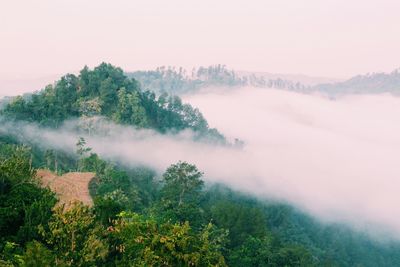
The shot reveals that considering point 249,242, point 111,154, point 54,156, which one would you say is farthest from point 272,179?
point 249,242

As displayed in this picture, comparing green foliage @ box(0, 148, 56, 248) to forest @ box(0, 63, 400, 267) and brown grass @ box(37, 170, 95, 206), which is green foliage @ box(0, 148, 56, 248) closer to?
forest @ box(0, 63, 400, 267)

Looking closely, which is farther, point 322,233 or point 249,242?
point 322,233

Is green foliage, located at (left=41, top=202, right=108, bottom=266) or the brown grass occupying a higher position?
green foliage, located at (left=41, top=202, right=108, bottom=266)

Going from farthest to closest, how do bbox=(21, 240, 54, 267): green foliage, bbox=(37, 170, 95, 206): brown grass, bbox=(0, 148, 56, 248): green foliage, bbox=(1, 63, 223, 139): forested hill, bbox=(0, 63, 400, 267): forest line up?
bbox=(1, 63, 223, 139): forested hill
bbox=(37, 170, 95, 206): brown grass
bbox=(0, 148, 56, 248): green foliage
bbox=(0, 63, 400, 267): forest
bbox=(21, 240, 54, 267): green foliage

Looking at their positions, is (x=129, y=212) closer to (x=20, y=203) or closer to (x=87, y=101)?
(x=20, y=203)

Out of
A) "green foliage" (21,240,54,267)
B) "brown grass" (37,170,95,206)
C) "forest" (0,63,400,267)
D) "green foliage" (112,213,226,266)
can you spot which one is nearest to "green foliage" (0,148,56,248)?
"forest" (0,63,400,267)

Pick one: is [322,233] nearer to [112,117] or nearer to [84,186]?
[112,117]
